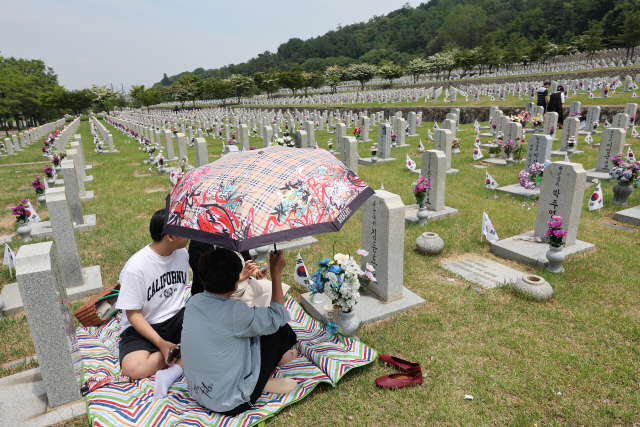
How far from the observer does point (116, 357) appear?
333cm

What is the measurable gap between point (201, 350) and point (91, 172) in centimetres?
1283

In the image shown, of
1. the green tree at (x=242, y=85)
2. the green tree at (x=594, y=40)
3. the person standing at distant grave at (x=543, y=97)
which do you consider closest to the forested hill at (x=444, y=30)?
the green tree at (x=594, y=40)

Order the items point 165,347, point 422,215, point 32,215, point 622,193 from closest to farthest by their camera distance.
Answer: point 165,347 < point 422,215 < point 32,215 < point 622,193

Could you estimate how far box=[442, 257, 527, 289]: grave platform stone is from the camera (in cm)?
473

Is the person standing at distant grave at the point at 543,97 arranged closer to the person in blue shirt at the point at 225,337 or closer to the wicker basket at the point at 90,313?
the person in blue shirt at the point at 225,337

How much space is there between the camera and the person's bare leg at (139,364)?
2852mm

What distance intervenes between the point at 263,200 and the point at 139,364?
1.82 m

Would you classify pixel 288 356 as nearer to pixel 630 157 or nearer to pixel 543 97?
pixel 630 157

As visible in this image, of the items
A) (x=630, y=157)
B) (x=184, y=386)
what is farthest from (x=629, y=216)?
(x=184, y=386)

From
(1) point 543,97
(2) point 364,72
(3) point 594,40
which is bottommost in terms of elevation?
(1) point 543,97

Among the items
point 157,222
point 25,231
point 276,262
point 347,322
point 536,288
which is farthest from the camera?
point 25,231

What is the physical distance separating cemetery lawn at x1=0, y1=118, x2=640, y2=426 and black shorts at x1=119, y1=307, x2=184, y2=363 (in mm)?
1118

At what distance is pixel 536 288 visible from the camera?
4117mm

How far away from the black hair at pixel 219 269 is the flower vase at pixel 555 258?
13.7 ft
